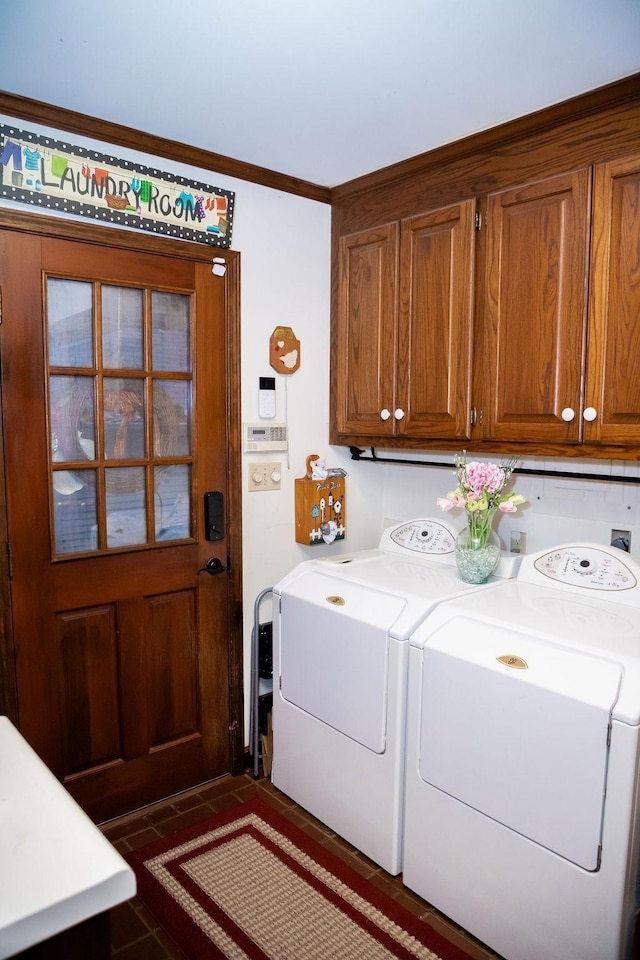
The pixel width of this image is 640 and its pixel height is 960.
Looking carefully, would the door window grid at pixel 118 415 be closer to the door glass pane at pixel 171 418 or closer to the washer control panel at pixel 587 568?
the door glass pane at pixel 171 418

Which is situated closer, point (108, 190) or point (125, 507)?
point (108, 190)

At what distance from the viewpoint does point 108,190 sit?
7.35 ft

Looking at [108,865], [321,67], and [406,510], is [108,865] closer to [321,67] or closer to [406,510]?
[321,67]

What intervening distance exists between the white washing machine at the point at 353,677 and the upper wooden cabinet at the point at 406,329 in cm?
53

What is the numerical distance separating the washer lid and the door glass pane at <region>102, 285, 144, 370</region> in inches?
57.5

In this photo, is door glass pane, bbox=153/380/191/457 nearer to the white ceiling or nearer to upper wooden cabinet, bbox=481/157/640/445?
the white ceiling

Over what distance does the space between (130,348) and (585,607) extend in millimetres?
1825

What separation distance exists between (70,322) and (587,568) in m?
1.98

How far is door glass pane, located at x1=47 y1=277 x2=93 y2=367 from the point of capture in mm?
2191

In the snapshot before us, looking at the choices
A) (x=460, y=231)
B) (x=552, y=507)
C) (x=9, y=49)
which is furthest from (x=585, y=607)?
(x=9, y=49)

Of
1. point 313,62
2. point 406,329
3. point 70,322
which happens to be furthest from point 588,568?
point 70,322

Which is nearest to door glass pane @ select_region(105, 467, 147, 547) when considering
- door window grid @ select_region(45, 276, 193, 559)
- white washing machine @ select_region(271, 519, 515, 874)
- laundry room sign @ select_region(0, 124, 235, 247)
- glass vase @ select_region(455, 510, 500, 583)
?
door window grid @ select_region(45, 276, 193, 559)

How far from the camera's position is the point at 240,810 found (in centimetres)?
252

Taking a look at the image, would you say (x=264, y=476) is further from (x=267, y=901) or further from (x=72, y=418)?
(x=267, y=901)
